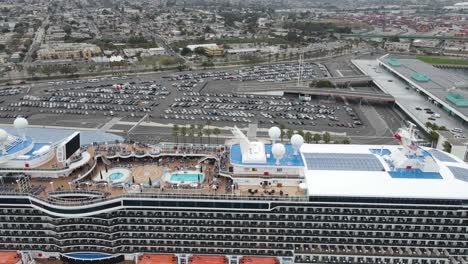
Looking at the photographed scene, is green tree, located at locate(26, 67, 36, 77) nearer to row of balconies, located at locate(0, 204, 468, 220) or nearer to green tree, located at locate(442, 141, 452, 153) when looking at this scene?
row of balconies, located at locate(0, 204, 468, 220)

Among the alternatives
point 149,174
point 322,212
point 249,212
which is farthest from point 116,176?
point 322,212

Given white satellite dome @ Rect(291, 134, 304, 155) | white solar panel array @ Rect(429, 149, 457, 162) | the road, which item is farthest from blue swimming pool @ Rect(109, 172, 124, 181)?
the road

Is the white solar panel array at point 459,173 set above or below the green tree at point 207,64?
above

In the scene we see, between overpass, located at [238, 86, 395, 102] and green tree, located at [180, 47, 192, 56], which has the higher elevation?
green tree, located at [180, 47, 192, 56]

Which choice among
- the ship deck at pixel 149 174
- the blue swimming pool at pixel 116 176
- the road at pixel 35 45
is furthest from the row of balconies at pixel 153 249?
the road at pixel 35 45

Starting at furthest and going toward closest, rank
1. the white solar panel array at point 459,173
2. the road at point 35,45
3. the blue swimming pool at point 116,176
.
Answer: the road at point 35,45 < the blue swimming pool at point 116,176 < the white solar panel array at point 459,173

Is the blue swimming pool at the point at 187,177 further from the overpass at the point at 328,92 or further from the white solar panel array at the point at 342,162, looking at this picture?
the overpass at the point at 328,92
